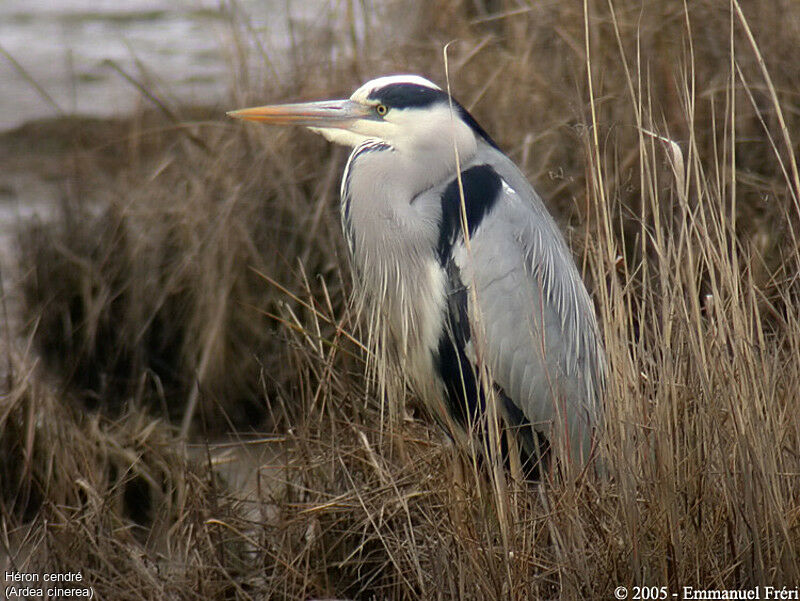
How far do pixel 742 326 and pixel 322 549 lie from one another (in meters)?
1.00

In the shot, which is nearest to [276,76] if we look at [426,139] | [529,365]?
[426,139]

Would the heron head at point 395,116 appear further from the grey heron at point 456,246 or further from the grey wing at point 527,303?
the grey wing at point 527,303

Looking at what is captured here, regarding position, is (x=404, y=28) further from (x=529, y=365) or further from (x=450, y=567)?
(x=450, y=567)

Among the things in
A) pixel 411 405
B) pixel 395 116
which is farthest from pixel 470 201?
pixel 411 405

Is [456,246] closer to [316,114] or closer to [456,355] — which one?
[456,355]

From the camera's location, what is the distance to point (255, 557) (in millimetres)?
2463

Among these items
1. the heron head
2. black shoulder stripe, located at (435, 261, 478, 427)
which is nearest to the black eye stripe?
the heron head

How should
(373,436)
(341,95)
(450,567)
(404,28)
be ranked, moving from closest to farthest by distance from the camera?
(450,567) < (373,436) < (341,95) < (404,28)

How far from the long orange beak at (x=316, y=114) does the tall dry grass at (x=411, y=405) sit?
1.09 feet

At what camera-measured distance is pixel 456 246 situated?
242 centimetres

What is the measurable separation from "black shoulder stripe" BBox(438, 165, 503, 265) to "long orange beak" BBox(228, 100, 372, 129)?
245 millimetres

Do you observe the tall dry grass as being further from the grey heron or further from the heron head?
the heron head

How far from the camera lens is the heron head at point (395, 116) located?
94.6 inches

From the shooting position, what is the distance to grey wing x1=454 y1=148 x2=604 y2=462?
240 cm
